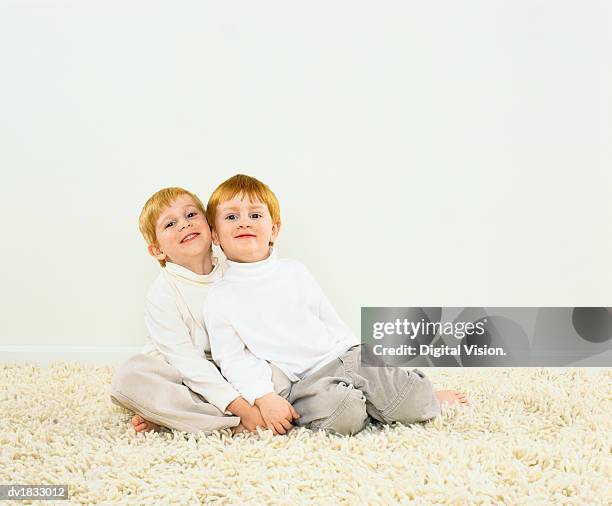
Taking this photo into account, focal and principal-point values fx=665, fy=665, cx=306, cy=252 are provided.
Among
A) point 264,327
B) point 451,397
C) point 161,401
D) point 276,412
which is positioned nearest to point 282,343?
point 264,327

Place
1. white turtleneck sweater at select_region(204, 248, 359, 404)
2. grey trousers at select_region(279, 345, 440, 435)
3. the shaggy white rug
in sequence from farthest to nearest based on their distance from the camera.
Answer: white turtleneck sweater at select_region(204, 248, 359, 404)
grey trousers at select_region(279, 345, 440, 435)
the shaggy white rug

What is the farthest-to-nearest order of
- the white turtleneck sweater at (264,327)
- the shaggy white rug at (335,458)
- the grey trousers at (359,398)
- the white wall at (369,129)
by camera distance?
the white wall at (369,129)
the white turtleneck sweater at (264,327)
the grey trousers at (359,398)
the shaggy white rug at (335,458)

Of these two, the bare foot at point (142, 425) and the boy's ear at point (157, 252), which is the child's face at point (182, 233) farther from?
the bare foot at point (142, 425)

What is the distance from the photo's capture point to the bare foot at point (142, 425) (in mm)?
1256

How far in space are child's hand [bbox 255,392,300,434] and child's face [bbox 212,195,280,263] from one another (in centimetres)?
29

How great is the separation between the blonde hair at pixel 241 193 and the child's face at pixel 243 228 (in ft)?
0.03

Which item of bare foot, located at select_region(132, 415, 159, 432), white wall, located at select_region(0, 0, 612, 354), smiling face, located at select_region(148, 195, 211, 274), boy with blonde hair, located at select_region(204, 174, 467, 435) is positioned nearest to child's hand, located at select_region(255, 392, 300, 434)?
boy with blonde hair, located at select_region(204, 174, 467, 435)

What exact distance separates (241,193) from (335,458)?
59cm

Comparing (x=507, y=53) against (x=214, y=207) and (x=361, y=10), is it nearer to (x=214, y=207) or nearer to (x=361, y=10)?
(x=361, y=10)

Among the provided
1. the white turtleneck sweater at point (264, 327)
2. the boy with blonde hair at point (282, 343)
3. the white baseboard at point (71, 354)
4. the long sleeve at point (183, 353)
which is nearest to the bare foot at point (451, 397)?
the boy with blonde hair at point (282, 343)

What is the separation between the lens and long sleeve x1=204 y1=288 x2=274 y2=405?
4.17ft

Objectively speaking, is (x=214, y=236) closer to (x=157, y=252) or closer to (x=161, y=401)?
(x=157, y=252)

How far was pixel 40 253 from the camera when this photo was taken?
6.04 feet

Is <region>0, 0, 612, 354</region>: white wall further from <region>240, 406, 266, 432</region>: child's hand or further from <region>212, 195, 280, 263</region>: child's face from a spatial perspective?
<region>240, 406, 266, 432</region>: child's hand
